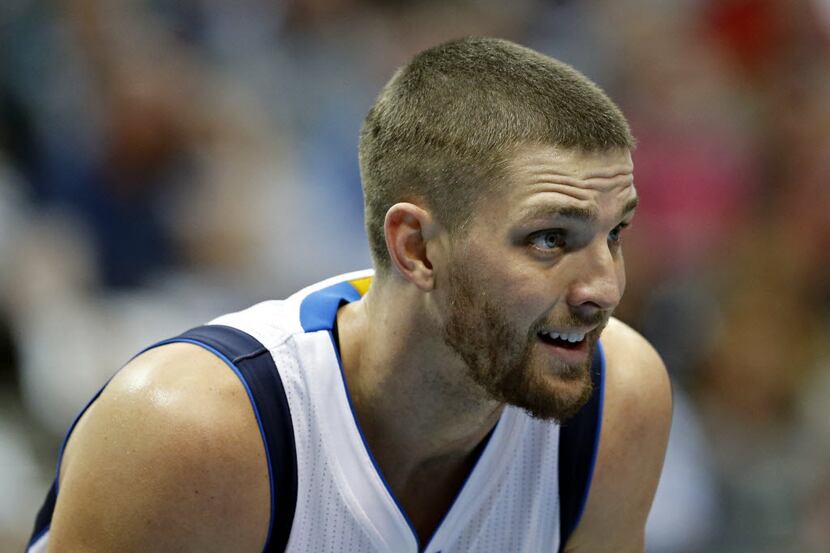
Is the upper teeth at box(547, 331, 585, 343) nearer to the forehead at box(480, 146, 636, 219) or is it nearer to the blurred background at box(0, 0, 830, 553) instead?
the forehead at box(480, 146, 636, 219)

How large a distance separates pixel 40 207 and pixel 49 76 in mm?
668

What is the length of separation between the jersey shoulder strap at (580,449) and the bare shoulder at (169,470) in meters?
0.73

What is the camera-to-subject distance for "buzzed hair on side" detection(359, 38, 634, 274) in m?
2.42

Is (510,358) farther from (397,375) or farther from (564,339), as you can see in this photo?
(397,375)

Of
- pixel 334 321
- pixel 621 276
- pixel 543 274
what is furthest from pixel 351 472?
pixel 621 276

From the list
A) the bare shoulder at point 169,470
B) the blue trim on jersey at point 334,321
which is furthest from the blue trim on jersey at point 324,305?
the bare shoulder at point 169,470

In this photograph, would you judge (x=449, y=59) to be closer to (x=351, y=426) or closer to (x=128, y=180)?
(x=351, y=426)

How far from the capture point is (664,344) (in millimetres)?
5574

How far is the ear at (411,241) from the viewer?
2529 mm

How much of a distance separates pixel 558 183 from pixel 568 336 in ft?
1.07

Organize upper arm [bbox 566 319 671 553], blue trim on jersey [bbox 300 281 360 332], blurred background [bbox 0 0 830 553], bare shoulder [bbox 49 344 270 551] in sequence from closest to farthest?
bare shoulder [bbox 49 344 270 551] → blue trim on jersey [bbox 300 281 360 332] → upper arm [bbox 566 319 671 553] → blurred background [bbox 0 0 830 553]

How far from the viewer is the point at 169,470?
2.32 meters

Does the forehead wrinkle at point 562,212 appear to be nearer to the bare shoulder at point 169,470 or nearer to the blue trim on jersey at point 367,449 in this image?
the blue trim on jersey at point 367,449

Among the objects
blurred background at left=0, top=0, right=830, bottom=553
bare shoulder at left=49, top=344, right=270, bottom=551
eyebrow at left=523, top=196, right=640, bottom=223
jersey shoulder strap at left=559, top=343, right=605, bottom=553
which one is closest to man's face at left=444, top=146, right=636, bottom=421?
eyebrow at left=523, top=196, right=640, bottom=223
